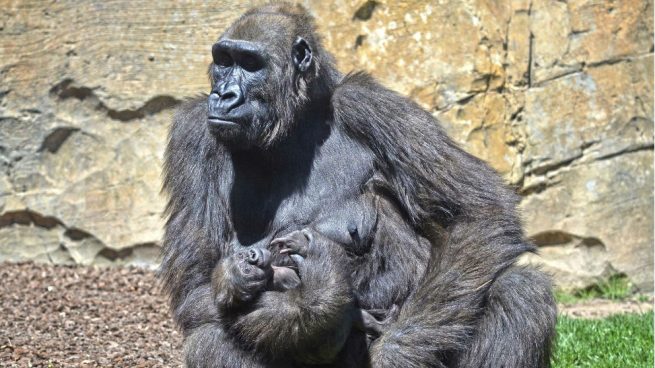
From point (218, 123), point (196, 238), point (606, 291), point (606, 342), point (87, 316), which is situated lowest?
point (87, 316)

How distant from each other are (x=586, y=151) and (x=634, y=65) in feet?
2.68

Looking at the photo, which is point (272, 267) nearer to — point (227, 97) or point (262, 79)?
point (227, 97)

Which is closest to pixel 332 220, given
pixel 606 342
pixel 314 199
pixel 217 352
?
pixel 314 199

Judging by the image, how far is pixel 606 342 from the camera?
7879 mm

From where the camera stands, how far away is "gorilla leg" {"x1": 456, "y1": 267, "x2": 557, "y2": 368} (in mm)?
5852

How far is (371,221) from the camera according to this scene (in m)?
6.21

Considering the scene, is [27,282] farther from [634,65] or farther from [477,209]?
[634,65]

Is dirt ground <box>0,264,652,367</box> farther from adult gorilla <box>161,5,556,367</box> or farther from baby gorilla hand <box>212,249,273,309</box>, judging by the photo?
baby gorilla hand <box>212,249,273,309</box>

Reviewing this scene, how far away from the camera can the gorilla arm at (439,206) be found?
5.89 meters

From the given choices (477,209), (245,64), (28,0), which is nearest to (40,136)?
(28,0)

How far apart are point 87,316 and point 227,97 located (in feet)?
10.2

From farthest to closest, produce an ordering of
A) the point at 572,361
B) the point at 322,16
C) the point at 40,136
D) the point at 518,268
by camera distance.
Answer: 1. the point at 40,136
2. the point at 322,16
3. the point at 572,361
4. the point at 518,268

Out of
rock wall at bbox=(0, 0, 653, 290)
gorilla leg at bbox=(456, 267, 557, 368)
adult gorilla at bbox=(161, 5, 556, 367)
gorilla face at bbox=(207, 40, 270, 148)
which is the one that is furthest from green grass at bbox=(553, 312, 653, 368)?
gorilla face at bbox=(207, 40, 270, 148)

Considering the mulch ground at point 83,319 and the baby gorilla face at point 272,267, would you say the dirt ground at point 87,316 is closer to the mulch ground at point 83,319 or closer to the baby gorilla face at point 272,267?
the mulch ground at point 83,319
